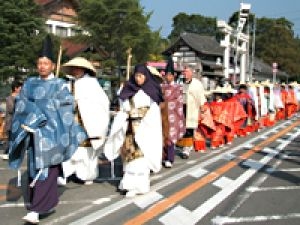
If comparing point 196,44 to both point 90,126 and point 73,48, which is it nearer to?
point 73,48

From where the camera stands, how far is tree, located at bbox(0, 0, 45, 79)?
973 inches

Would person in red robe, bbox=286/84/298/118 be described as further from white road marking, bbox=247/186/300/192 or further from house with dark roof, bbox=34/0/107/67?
house with dark roof, bbox=34/0/107/67

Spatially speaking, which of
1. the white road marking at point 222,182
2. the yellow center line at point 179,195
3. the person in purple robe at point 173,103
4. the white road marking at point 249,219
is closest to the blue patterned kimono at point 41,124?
the yellow center line at point 179,195

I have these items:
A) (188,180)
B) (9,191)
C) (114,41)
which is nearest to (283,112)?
(114,41)

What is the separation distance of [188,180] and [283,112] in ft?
46.0

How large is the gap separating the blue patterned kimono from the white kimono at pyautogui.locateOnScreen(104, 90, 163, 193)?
4.16ft

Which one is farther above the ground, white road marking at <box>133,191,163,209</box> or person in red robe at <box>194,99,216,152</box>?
person in red robe at <box>194,99,216,152</box>

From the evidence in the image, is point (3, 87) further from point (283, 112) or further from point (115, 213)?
point (115, 213)

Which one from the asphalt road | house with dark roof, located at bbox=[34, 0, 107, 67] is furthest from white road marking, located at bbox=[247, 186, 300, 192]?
house with dark roof, located at bbox=[34, 0, 107, 67]

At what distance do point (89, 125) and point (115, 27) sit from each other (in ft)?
71.8

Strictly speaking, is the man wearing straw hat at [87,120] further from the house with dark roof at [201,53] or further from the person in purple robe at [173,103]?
the house with dark roof at [201,53]

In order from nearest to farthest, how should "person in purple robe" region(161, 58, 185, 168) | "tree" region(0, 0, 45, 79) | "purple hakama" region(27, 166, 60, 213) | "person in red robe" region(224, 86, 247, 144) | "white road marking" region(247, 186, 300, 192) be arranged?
"purple hakama" region(27, 166, 60, 213)
"white road marking" region(247, 186, 300, 192)
"person in purple robe" region(161, 58, 185, 168)
"person in red robe" region(224, 86, 247, 144)
"tree" region(0, 0, 45, 79)

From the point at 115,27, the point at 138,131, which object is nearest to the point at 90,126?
the point at 138,131

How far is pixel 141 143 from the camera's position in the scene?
6551 millimetres
